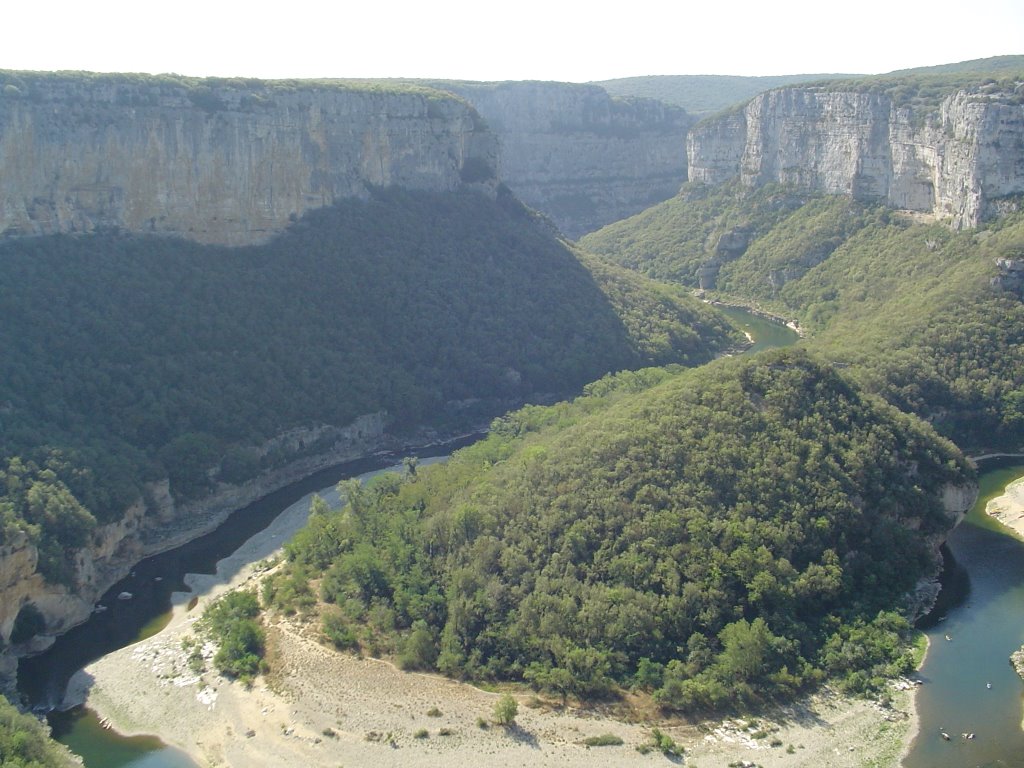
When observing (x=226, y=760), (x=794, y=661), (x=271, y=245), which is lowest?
(x=226, y=760)

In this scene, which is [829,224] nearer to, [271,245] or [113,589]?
[271,245]

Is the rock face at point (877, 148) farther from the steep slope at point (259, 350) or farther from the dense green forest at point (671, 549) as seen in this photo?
the dense green forest at point (671, 549)

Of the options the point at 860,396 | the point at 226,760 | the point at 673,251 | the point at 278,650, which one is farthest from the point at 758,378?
the point at 673,251

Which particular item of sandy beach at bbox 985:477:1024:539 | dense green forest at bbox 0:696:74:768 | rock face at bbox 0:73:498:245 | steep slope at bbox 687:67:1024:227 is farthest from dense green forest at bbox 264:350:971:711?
steep slope at bbox 687:67:1024:227

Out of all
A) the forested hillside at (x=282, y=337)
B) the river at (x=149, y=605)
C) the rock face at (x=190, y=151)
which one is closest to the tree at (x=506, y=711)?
the river at (x=149, y=605)

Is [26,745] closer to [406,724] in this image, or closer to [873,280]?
[406,724]

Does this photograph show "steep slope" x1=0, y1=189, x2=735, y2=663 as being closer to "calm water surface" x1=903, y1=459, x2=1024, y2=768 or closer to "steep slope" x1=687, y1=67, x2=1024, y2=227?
"steep slope" x1=687, y1=67, x2=1024, y2=227
